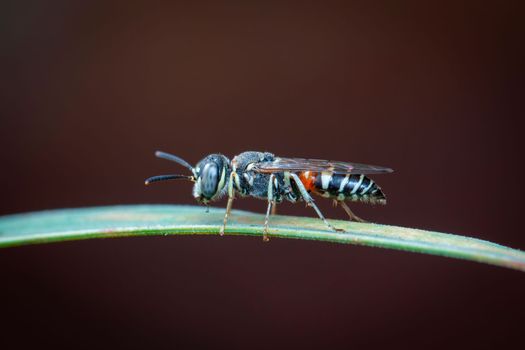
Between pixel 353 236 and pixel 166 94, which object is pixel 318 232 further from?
pixel 166 94

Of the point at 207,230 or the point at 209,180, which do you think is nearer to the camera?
the point at 207,230

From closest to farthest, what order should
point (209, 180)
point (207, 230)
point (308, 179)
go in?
point (207, 230), point (209, 180), point (308, 179)

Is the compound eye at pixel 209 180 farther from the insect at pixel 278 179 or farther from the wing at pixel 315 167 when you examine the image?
the wing at pixel 315 167

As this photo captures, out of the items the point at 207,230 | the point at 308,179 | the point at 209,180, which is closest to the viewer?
the point at 207,230

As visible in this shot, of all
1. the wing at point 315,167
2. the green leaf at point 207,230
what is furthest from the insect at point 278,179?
the green leaf at point 207,230

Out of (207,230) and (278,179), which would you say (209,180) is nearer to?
(278,179)

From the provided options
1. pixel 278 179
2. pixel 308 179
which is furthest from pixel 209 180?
pixel 308 179

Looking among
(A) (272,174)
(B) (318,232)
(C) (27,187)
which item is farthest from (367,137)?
(B) (318,232)
